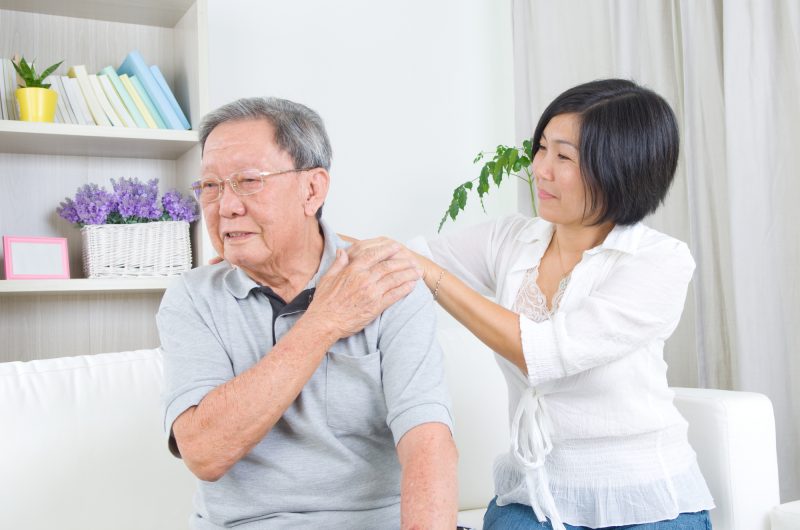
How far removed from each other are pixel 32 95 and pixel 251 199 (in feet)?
4.93

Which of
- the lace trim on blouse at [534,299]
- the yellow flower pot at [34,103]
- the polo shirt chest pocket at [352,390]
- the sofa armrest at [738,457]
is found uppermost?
the yellow flower pot at [34,103]

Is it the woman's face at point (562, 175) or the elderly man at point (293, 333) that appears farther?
the woman's face at point (562, 175)

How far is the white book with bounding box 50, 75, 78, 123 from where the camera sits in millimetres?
2613

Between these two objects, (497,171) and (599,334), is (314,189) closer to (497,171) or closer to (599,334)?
(599,334)

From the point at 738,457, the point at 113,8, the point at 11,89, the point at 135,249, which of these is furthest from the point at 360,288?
the point at 113,8

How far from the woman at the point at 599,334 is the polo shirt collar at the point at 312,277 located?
8cm

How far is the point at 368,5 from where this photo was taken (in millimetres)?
3453

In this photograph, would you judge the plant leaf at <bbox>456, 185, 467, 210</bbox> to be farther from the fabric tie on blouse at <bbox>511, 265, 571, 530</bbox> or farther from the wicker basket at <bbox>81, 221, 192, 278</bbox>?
the fabric tie on blouse at <bbox>511, 265, 571, 530</bbox>

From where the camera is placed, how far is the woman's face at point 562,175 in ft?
5.00

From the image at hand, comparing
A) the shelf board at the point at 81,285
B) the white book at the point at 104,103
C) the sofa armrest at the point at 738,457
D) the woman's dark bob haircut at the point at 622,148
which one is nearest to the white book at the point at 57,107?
the white book at the point at 104,103

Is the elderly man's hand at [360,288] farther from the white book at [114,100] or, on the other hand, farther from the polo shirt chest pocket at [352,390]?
the white book at [114,100]

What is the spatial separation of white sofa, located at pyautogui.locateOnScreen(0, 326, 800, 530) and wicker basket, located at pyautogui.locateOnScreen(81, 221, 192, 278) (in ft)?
2.96

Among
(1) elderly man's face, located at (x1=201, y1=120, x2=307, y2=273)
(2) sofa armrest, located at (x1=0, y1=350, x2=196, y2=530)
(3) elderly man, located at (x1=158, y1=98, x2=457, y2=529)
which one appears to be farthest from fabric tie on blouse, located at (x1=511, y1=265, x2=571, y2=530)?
(2) sofa armrest, located at (x1=0, y1=350, x2=196, y2=530)

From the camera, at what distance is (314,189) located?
1.41 metres
